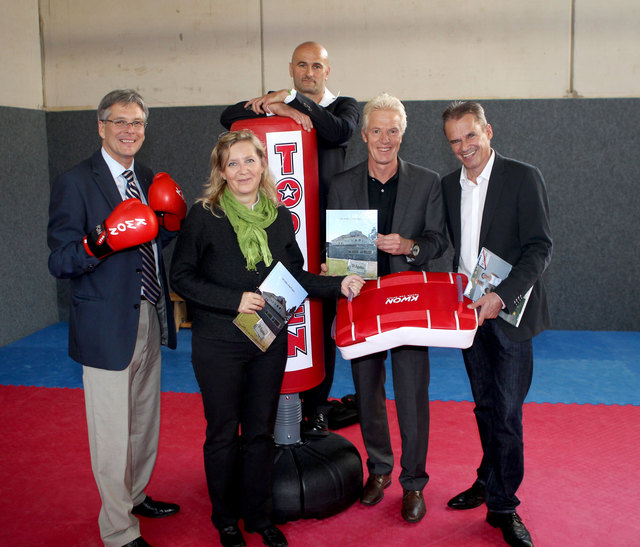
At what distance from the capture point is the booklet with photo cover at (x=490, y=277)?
235 centimetres

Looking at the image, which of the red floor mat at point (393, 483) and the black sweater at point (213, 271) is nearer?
the black sweater at point (213, 271)

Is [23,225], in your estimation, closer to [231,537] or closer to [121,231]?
[121,231]

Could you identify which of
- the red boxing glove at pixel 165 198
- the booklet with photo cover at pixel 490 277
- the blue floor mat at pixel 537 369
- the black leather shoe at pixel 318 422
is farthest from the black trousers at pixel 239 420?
the blue floor mat at pixel 537 369

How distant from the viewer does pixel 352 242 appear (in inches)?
97.6

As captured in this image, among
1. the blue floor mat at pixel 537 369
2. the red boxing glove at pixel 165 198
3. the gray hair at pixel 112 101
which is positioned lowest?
the blue floor mat at pixel 537 369

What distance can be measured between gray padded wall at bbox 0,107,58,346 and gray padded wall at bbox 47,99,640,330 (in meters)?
1.32

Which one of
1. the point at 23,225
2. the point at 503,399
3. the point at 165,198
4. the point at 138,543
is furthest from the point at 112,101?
the point at 23,225

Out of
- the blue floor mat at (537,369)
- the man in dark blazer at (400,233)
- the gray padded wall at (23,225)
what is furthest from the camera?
the gray padded wall at (23,225)

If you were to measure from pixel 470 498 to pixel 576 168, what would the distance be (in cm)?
390

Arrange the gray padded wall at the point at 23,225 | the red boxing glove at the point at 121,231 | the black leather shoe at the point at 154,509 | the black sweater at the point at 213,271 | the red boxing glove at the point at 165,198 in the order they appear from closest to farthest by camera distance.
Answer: the red boxing glove at the point at 121,231
the black sweater at the point at 213,271
the red boxing glove at the point at 165,198
the black leather shoe at the point at 154,509
the gray padded wall at the point at 23,225

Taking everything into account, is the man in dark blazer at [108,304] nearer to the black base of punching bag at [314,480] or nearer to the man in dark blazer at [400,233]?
the black base of punching bag at [314,480]

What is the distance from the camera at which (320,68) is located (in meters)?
3.19

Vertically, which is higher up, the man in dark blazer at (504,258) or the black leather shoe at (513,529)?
the man in dark blazer at (504,258)

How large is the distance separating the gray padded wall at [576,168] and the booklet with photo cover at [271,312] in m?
3.71
